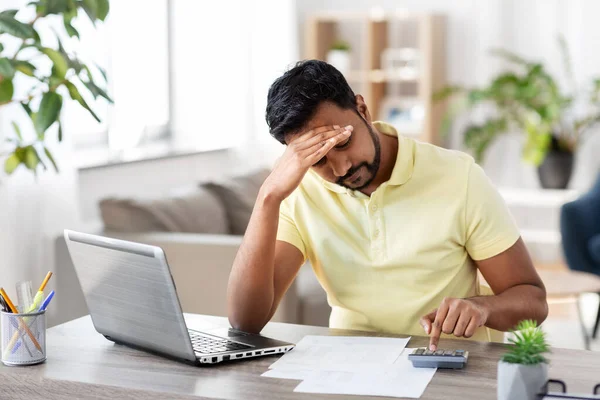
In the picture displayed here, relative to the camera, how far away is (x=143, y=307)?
162cm

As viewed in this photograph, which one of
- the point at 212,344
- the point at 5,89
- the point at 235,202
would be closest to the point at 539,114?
the point at 235,202

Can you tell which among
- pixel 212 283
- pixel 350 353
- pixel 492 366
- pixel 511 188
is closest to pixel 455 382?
pixel 492 366

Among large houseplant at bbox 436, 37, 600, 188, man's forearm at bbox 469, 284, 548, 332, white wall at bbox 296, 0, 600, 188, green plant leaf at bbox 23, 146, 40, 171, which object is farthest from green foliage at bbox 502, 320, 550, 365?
white wall at bbox 296, 0, 600, 188

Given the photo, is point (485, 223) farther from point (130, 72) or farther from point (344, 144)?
point (130, 72)

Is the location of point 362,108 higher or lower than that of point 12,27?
lower

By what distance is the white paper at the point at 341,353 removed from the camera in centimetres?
157

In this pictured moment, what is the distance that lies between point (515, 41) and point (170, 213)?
3644mm

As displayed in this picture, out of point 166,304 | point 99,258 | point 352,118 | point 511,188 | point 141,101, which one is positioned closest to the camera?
point 166,304

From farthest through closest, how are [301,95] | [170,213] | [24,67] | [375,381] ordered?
[170,213] < [24,67] < [301,95] < [375,381]

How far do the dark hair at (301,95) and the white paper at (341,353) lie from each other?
0.42 m

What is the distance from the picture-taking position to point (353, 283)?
1.96 m

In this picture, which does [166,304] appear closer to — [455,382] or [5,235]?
[455,382]

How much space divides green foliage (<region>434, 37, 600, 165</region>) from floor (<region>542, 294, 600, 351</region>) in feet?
4.02

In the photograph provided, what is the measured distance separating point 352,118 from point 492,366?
0.59 meters
